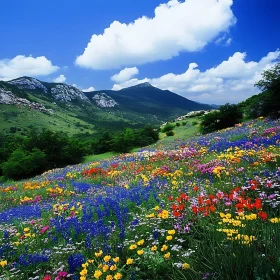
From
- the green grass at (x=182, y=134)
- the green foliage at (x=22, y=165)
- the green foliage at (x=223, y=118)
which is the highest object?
the green foliage at (x=223, y=118)

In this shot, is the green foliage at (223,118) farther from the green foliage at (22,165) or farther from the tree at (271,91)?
the green foliage at (22,165)

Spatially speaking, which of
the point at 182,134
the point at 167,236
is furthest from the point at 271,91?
the point at 167,236

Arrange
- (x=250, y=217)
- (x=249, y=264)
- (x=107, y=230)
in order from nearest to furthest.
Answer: (x=249, y=264) → (x=250, y=217) → (x=107, y=230)

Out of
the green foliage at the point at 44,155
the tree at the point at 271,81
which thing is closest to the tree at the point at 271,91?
the tree at the point at 271,81

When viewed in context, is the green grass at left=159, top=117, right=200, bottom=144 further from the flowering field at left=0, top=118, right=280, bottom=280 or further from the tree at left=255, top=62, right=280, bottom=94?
the flowering field at left=0, top=118, right=280, bottom=280

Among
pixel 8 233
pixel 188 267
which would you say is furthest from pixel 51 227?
pixel 188 267

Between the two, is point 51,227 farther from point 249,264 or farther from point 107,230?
point 249,264

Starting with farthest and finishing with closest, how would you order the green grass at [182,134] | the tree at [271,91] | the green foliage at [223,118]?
the green foliage at [223,118]
the green grass at [182,134]
the tree at [271,91]

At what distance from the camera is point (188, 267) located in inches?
126

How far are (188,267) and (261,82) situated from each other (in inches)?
1254

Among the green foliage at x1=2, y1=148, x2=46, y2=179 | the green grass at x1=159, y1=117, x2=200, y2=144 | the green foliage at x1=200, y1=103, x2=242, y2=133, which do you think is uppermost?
the green foliage at x1=200, y1=103, x2=242, y2=133

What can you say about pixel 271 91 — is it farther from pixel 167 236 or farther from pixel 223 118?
pixel 167 236

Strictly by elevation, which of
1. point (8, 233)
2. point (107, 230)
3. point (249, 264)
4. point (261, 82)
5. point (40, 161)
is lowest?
point (40, 161)

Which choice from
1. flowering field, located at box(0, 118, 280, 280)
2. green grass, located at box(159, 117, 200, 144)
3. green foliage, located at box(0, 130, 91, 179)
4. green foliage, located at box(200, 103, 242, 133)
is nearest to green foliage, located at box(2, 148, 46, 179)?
green foliage, located at box(0, 130, 91, 179)
